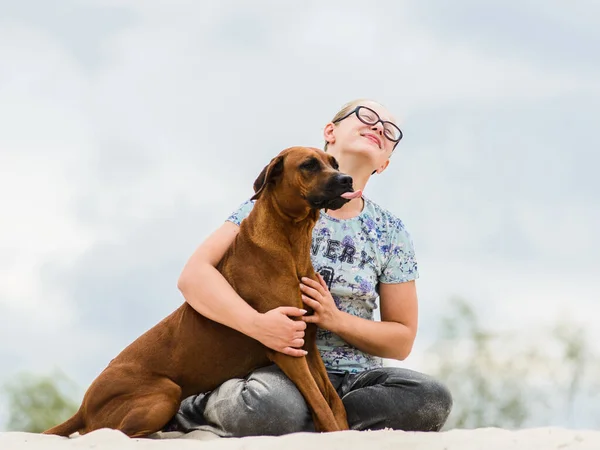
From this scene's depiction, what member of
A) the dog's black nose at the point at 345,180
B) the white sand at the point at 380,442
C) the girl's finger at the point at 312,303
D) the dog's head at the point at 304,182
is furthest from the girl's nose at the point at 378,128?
the white sand at the point at 380,442

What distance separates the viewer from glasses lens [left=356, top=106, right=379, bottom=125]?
4.65 metres

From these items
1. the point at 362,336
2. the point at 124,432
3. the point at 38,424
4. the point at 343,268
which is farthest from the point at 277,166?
the point at 38,424

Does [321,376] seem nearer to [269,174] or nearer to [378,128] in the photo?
[269,174]

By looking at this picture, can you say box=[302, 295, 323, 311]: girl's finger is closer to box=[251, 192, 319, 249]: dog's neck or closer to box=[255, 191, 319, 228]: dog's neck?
box=[251, 192, 319, 249]: dog's neck

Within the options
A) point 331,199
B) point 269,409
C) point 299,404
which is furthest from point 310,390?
point 331,199

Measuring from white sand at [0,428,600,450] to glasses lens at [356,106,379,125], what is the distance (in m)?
1.89

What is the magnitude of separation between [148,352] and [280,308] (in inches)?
31.4

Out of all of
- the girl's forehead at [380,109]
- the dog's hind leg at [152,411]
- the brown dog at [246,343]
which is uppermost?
the girl's forehead at [380,109]

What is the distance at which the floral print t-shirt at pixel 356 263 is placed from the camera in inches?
173

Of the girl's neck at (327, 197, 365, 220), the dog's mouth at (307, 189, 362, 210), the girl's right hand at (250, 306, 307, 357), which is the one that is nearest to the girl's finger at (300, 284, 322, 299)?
the girl's right hand at (250, 306, 307, 357)

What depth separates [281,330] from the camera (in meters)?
3.81

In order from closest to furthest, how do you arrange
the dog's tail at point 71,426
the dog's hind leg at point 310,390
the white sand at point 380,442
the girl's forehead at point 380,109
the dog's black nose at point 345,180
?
1. the white sand at point 380,442
2. the dog's black nose at point 345,180
3. the dog's hind leg at point 310,390
4. the dog's tail at point 71,426
5. the girl's forehead at point 380,109

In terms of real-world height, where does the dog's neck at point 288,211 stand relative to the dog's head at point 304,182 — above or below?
below

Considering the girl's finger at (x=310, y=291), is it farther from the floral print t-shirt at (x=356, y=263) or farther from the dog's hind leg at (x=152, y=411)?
the dog's hind leg at (x=152, y=411)
